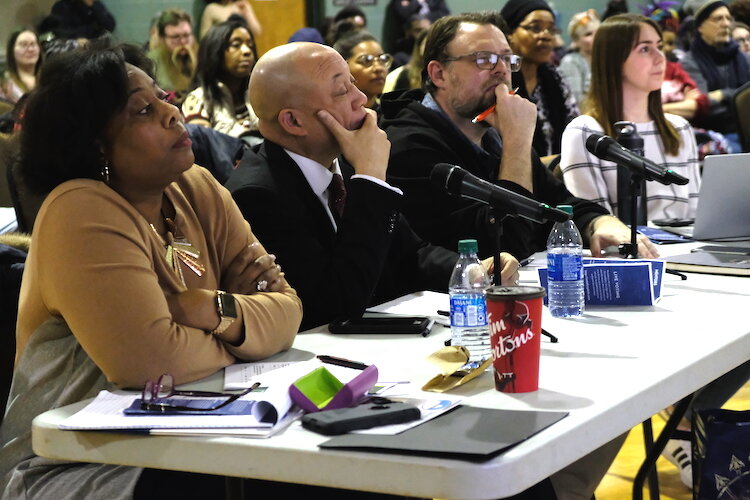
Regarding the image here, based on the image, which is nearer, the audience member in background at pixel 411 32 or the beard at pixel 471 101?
the beard at pixel 471 101

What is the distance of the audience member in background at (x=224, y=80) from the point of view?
205 inches

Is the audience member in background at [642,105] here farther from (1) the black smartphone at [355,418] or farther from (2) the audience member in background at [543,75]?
(1) the black smartphone at [355,418]

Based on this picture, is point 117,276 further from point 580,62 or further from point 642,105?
point 580,62

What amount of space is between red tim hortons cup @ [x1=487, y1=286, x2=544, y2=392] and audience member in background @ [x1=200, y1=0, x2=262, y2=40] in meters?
6.10

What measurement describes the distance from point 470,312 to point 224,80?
4004 millimetres

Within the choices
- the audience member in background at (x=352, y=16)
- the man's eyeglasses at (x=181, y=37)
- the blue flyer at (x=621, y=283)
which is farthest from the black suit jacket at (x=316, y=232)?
the audience member in background at (x=352, y=16)

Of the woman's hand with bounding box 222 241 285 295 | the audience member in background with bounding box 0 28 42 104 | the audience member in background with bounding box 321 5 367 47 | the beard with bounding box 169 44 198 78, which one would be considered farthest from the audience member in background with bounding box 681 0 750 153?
the woman's hand with bounding box 222 241 285 295

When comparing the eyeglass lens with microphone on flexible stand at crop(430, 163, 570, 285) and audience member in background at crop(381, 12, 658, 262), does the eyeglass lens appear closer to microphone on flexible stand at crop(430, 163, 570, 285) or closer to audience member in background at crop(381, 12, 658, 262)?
audience member in background at crop(381, 12, 658, 262)

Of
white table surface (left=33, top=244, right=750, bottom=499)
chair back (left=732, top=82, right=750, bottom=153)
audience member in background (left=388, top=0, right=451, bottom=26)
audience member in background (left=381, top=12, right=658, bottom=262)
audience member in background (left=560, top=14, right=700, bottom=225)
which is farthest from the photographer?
audience member in background (left=388, top=0, right=451, bottom=26)

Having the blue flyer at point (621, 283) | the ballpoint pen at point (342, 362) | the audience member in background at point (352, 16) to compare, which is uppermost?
the audience member in background at point (352, 16)

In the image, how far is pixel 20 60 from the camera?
6293mm

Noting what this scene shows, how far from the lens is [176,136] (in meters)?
1.87

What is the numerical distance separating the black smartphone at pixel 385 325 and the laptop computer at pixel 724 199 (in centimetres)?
109

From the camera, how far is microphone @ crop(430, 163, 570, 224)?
→ 176cm
